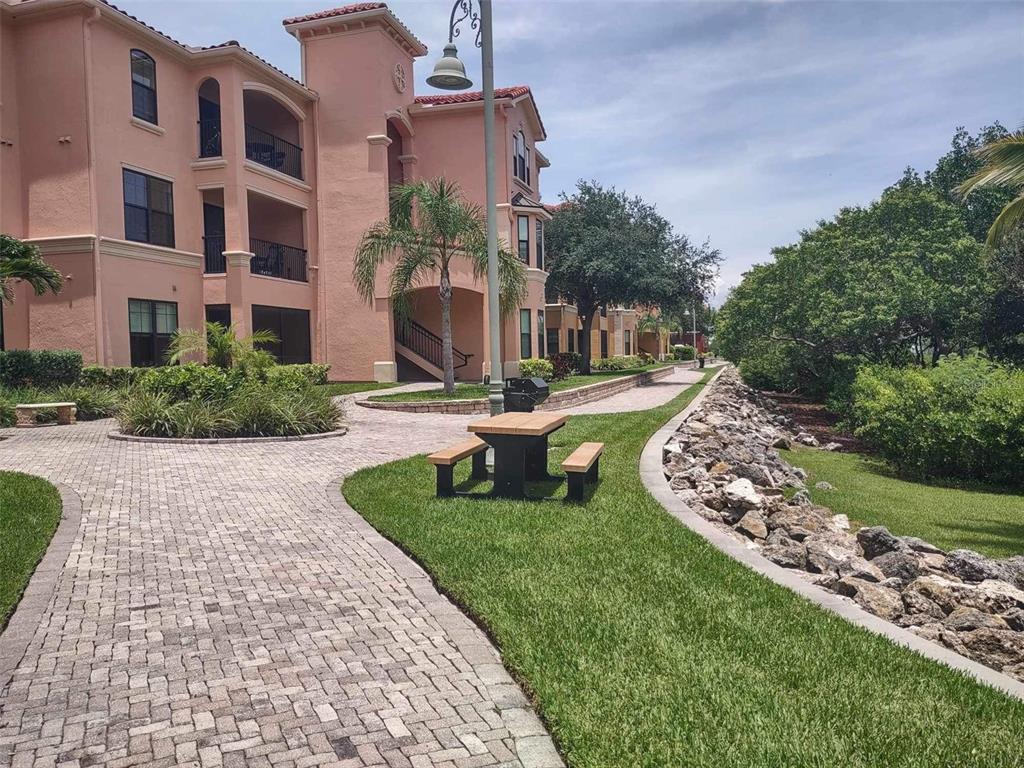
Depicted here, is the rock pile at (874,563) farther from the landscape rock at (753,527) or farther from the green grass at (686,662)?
the green grass at (686,662)

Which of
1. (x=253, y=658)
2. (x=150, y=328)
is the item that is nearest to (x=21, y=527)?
(x=253, y=658)

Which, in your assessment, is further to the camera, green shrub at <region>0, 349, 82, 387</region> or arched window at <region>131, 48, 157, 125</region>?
arched window at <region>131, 48, 157, 125</region>

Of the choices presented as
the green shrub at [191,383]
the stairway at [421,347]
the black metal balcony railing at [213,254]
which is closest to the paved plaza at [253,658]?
the green shrub at [191,383]

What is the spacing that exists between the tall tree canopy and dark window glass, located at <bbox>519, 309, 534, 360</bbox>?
4.41 m

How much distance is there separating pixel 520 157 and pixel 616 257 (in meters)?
5.77

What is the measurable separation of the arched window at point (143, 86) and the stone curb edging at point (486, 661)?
62.3 feet

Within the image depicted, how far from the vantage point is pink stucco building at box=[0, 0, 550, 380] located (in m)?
18.4

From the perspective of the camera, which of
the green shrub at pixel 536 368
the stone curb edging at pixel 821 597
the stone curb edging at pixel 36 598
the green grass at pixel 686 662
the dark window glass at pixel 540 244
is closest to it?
the green grass at pixel 686 662

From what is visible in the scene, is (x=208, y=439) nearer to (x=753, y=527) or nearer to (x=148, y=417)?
(x=148, y=417)

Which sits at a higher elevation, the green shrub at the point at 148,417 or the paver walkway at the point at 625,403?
the green shrub at the point at 148,417

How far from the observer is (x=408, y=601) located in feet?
15.3

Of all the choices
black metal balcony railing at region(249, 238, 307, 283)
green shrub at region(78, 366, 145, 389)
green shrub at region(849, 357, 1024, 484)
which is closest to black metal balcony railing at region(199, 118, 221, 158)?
black metal balcony railing at region(249, 238, 307, 283)

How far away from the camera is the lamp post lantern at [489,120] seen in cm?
906

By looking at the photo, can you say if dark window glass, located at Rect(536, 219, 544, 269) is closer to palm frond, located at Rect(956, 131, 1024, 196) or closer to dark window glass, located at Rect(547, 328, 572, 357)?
dark window glass, located at Rect(547, 328, 572, 357)
